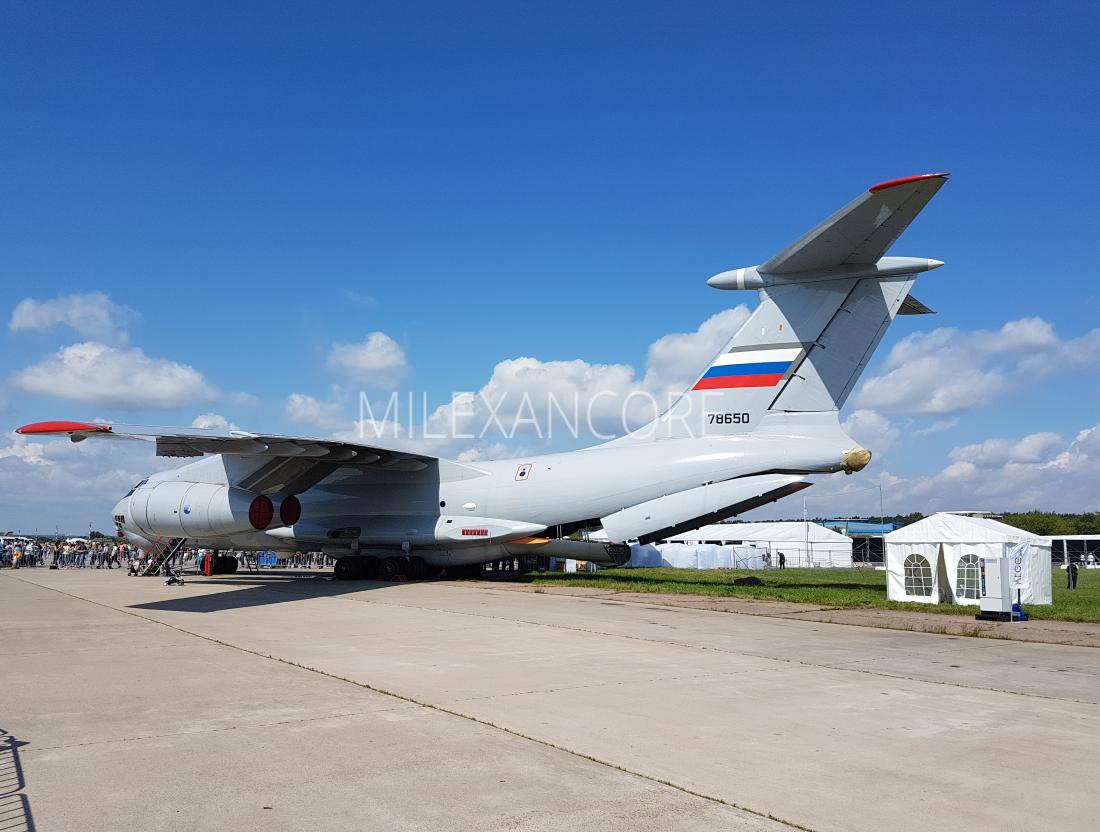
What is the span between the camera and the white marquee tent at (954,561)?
14.1 metres

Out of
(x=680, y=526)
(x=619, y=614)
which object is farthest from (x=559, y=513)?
(x=619, y=614)

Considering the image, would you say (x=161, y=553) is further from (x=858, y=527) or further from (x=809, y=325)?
(x=858, y=527)

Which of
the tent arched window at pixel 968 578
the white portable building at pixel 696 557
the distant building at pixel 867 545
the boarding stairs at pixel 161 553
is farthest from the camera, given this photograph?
the distant building at pixel 867 545

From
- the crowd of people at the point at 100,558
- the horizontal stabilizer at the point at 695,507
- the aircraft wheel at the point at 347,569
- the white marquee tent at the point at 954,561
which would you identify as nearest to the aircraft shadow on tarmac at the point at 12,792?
the horizontal stabilizer at the point at 695,507

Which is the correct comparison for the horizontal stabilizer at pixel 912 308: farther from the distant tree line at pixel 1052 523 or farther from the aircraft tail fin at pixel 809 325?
the distant tree line at pixel 1052 523

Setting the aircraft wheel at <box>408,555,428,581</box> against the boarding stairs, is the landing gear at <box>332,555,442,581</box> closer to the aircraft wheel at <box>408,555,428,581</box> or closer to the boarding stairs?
the aircraft wheel at <box>408,555,428,581</box>

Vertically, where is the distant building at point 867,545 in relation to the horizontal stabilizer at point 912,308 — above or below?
below

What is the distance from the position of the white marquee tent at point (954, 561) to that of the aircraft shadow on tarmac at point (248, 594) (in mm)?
9806

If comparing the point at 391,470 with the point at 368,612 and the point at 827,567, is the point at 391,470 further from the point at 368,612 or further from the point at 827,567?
the point at 827,567

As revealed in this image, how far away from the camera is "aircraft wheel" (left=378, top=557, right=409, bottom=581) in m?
19.0

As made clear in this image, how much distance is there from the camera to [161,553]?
2291cm

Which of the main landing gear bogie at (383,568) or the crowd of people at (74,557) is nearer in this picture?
the main landing gear bogie at (383,568)

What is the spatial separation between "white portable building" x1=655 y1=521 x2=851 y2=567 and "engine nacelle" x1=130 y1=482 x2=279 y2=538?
25.7 metres

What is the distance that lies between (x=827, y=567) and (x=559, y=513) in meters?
26.9
